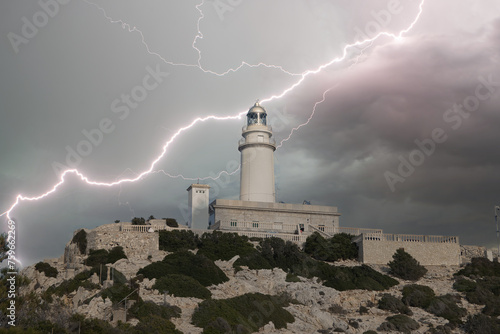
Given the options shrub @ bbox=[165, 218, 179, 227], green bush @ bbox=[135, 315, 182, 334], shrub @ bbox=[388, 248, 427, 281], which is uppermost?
shrub @ bbox=[165, 218, 179, 227]

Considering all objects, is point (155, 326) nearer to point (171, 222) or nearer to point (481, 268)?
point (171, 222)

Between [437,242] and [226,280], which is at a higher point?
[437,242]

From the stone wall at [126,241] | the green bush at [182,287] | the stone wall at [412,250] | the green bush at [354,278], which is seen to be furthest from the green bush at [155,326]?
the stone wall at [412,250]

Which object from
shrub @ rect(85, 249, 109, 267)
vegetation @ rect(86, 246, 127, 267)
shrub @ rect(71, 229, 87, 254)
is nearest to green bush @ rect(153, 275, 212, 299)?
vegetation @ rect(86, 246, 127, 267)

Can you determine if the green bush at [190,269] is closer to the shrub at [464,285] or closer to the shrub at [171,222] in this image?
the shrub at [171,222]

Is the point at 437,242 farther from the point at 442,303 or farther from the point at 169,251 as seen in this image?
the point at 169,251

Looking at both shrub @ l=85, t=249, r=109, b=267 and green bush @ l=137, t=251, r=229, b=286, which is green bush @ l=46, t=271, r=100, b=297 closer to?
shrub @ l=85, t=249, r=109, b=267

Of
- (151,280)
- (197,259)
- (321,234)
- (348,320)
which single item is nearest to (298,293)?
(348,320)

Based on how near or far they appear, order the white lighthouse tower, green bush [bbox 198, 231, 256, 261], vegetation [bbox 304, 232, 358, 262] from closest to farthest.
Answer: green bush [bbox 198, 231, 256, 261] < vegetation [bbox 304, 232, 358, 262] < the white lighthouse tower
